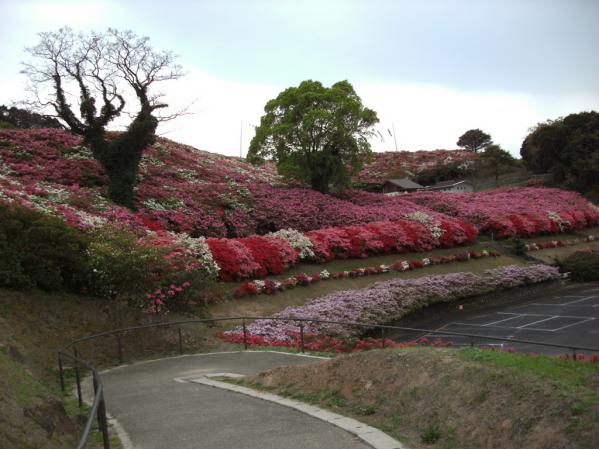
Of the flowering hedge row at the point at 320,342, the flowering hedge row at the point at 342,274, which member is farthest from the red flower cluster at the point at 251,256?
the flowering hedge row at the point at 320,342

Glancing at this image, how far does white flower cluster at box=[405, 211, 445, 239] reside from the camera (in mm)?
30234

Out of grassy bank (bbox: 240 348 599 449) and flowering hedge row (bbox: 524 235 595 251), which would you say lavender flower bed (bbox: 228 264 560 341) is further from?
grassy bank (bbox: 240 348 599 449)

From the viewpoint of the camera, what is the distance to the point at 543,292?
27.2 metres

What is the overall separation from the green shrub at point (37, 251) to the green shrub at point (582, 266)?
25029 millimetres

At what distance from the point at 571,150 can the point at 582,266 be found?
2112cm

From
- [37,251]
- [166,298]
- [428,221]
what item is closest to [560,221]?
[428,221]

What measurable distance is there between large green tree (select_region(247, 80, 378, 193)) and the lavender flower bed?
11.4 meters

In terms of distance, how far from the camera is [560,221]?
37.2 metres

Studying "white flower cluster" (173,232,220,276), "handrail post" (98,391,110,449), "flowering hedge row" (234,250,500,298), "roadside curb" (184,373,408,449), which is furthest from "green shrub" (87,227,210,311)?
"handrail post" (98,391,110,449)

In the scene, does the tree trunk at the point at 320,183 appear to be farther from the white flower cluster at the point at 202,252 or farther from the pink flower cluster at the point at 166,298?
the pink flower cluster at the point at 166,298

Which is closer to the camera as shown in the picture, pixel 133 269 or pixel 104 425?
pixel 104 425

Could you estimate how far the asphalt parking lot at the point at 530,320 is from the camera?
16406mm

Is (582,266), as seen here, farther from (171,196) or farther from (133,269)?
(133,269)

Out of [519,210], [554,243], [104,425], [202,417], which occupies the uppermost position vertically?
[519,210]
